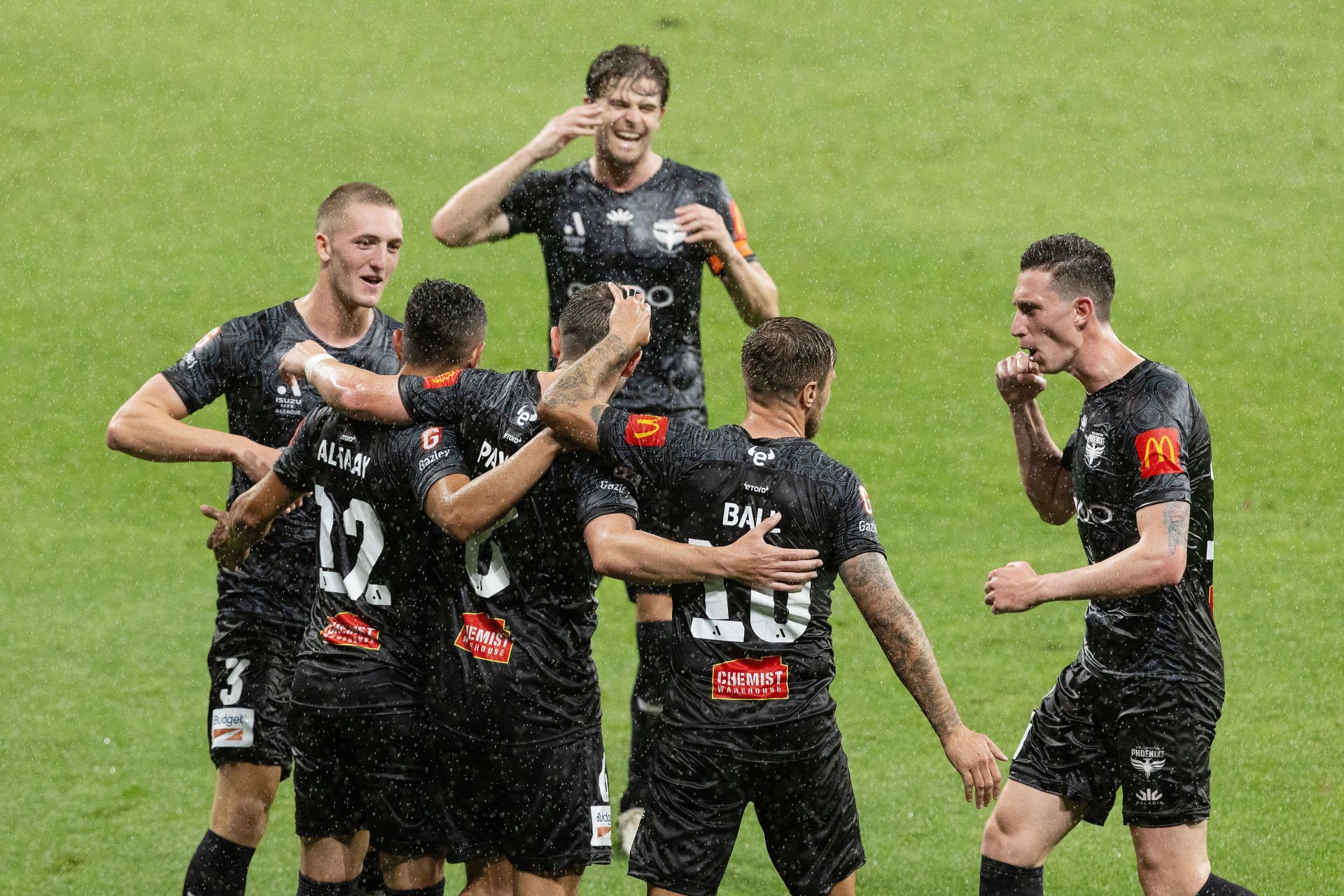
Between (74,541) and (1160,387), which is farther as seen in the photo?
(74,541)

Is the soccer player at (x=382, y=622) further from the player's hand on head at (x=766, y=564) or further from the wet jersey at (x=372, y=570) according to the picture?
the player's hand on head at (x=766, y=564)

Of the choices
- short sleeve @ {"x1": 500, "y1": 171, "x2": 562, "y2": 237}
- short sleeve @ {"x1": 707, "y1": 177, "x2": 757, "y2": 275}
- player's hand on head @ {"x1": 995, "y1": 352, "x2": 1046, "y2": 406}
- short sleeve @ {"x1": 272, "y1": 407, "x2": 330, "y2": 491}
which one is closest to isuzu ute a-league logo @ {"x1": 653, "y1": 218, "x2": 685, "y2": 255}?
short sleeve @ {"x1": 707, "y1": 177, "x2": 757, "y2": 275}

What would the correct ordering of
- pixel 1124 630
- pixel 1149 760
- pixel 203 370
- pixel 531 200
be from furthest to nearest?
pixel 531 200, pixel 203 370, pixel 1124 630, pixel 1149 760

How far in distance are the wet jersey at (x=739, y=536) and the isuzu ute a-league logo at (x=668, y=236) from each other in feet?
9.00

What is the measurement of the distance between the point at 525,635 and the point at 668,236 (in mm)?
3058

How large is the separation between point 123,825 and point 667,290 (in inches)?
155

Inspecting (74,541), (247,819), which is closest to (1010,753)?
(247,819)

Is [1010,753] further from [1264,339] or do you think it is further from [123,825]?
[1264,339]

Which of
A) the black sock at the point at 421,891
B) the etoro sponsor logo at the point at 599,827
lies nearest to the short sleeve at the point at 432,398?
the etoro sponsor logo at the point at 599,827

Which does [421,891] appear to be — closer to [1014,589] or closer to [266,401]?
[266,401]

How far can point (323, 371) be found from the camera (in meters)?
5.43

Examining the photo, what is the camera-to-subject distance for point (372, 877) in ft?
21.7

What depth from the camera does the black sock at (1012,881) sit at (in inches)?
228

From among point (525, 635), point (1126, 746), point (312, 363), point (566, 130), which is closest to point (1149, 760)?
point (1126, 746)
